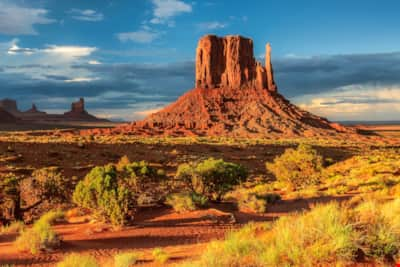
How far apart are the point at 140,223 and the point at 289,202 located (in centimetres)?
762

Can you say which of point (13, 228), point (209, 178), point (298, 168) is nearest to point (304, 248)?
point (13, 228)

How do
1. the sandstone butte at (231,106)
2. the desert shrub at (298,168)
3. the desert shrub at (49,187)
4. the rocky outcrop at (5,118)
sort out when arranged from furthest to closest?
the rocky outcrop at (5,118) → the sandstone butte at (231,106) → the desert shrub at (298,168) → the desert shrub at (49,187)

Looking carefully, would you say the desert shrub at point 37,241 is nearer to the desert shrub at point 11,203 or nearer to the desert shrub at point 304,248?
the desert shrub at point 11,203

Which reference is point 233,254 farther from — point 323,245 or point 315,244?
point 323,245

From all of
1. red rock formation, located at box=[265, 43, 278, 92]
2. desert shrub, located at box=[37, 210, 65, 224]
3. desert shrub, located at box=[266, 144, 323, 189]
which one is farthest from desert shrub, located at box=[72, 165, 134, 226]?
red rock formation, located at box=[265, 43, 278, 92]

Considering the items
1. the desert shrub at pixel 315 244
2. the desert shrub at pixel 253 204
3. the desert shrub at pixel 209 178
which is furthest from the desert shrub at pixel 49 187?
the desert shrub at pixel 315 244

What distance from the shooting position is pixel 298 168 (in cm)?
2731

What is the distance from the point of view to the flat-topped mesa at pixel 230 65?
363 feet

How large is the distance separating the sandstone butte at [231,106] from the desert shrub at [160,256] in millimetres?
72679

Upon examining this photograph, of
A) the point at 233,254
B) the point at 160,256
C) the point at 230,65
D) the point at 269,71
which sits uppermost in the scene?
the point at 230,65

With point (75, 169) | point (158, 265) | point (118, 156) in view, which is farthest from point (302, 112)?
point (158, 265)

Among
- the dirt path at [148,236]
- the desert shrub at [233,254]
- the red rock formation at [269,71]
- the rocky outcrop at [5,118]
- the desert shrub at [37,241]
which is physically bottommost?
the dirt path at [148,236]

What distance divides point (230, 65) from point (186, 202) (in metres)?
100

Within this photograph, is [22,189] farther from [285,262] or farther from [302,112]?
[302,112]
